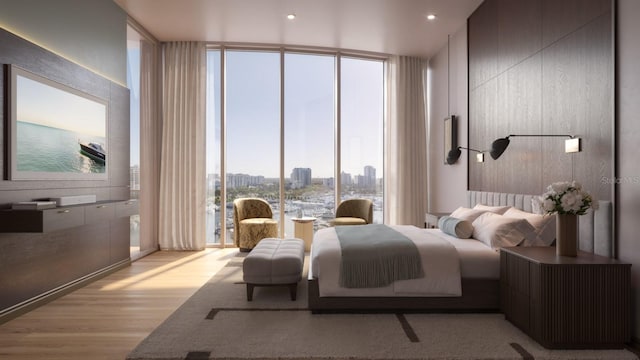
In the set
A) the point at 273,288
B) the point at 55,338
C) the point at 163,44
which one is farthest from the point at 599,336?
the point at 163,44

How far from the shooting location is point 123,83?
517 cm

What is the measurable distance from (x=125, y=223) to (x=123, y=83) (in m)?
1.68

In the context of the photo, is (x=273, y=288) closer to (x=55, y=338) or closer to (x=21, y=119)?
(x=55, y=338)

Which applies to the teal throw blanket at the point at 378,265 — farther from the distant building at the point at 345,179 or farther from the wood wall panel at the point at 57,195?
the distant building at the point at 345,179

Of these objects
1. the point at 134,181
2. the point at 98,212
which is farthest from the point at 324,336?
the point at 134,181

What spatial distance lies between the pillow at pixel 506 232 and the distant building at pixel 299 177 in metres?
3.51

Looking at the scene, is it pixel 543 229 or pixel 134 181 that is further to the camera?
pixel 134 181

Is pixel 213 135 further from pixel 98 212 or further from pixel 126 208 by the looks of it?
pixel 98 212

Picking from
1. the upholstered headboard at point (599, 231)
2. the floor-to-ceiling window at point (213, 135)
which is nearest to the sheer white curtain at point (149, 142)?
the floor-to-ceiling window at point (213, 135)

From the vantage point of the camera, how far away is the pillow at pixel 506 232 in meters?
3.43

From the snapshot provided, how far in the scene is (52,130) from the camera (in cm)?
378

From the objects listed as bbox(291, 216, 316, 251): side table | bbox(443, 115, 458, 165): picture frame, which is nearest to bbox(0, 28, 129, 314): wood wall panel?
bbox(291, 216, 316, 251): side table

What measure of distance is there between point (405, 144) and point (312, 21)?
8.26 feet

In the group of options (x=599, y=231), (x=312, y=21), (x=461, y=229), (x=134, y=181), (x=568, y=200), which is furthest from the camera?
(x=134, y=181)
